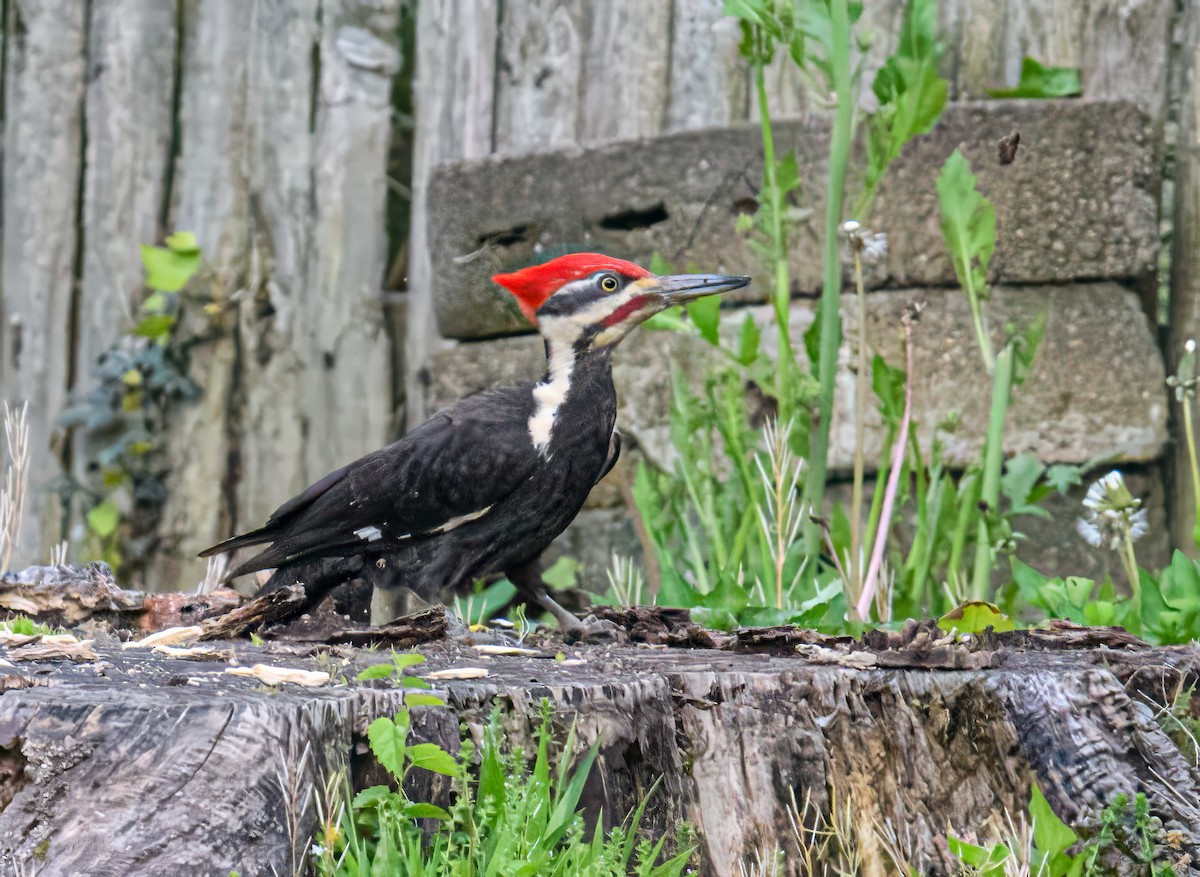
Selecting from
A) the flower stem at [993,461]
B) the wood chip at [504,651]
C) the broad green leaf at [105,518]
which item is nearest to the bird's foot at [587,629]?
the wood chip at [504,651]

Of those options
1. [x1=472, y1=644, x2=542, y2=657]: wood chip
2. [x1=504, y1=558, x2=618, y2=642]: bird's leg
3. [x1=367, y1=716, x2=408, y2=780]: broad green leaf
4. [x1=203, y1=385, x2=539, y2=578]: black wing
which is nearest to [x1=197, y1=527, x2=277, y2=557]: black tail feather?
[x1=203, y1=385, x2=539, y2=578]: black wing

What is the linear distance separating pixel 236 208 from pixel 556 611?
211cm

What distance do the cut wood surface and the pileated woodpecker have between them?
25.4 inches

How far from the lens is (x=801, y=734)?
202cm

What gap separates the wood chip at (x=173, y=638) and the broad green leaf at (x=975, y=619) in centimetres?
130

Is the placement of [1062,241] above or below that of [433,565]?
above

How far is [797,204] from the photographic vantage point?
13.0 ft

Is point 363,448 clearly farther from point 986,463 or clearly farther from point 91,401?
point 986,463

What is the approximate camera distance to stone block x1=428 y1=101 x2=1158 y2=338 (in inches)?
149

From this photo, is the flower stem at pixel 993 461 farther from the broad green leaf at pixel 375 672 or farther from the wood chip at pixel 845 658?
the broad green leaf at pixel 375 672

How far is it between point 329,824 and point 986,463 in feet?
6.65

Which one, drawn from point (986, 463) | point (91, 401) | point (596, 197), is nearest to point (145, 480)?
point (91, 401)

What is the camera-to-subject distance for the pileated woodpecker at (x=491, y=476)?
9.65 feet

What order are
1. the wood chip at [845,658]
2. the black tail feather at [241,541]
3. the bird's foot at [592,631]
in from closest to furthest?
the wood chip at [845,658]
the bird's foot at [592,631]
the black tail feather at [241,541]
